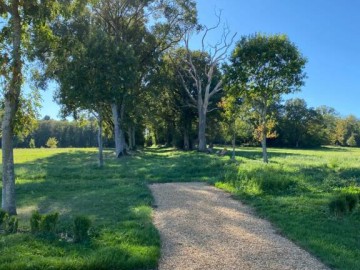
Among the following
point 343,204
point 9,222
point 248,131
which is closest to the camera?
point 9,222

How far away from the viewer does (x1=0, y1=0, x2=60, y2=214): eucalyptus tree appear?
10.3 metres

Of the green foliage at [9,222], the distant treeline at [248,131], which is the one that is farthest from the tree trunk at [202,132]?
the green foliage at [9,222]

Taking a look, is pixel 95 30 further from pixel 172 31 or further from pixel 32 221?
pixel 32 221

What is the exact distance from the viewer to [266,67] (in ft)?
79.1

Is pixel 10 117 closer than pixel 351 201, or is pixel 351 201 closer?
pixel 351 201

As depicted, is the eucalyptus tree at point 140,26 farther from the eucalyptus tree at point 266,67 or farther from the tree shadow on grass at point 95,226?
the tree shadow on grass at point 95,226

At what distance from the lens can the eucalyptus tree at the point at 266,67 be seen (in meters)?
23.7

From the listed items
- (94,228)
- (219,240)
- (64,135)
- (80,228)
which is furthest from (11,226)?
(64,135)

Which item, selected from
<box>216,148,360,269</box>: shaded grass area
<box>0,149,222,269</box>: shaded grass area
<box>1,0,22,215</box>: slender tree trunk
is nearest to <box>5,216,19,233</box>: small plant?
<box>0,149,222,269</box>: shaded grass area

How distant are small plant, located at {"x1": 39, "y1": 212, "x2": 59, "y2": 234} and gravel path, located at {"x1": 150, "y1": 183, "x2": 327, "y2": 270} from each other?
2.23 m

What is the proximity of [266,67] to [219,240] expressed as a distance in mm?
18245

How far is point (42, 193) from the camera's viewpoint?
14.5m

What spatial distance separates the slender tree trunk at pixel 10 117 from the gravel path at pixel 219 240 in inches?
163

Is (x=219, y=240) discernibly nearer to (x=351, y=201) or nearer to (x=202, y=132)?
(x=351, y=201)
